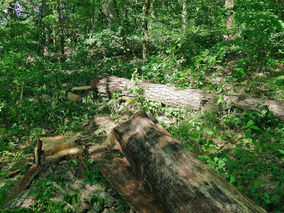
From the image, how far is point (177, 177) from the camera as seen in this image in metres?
1.84

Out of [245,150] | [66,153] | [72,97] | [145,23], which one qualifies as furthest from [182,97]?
[145,23]

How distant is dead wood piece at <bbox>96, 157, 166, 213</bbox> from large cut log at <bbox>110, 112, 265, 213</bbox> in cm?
11

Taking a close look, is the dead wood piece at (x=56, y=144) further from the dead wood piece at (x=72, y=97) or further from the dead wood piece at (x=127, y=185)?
the dead wood piece at (x=72, y=97)

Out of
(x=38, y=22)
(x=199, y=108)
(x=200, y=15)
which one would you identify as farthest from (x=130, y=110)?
(x=38, y=22)

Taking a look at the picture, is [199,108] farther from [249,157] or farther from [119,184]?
[119,184]

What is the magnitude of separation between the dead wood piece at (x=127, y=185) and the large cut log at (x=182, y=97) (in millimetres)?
2033

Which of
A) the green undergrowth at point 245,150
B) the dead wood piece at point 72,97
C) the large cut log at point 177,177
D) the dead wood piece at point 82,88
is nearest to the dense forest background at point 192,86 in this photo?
the green undergrowth at point 245,150

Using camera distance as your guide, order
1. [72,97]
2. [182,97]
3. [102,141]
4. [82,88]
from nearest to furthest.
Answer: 1. [102,141]
2. [182,97]
3. [72,97]
4. [82,88]

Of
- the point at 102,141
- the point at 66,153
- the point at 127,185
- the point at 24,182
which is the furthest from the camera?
the point at 102,141

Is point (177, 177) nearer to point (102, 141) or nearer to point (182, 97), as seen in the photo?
point (102, 141)

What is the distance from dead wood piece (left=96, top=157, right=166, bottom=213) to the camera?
6.36 ft

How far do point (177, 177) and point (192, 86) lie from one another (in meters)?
3.23

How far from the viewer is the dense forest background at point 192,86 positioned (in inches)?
94.1

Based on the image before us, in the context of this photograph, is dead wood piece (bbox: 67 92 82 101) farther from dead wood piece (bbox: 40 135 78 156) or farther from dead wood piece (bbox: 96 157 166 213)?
dead wood piece (bbox: 96 157 166 213)
